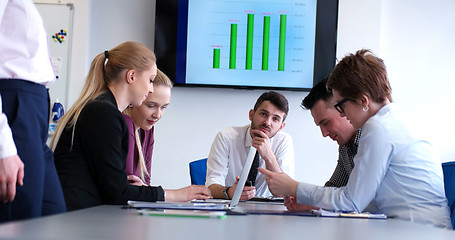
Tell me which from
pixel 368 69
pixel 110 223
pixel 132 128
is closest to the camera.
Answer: pixel 110 223

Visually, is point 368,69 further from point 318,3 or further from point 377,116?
point 318,3

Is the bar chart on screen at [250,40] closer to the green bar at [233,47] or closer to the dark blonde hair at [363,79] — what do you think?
the green bar at [233,47]

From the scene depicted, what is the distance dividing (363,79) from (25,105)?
4.00 ft

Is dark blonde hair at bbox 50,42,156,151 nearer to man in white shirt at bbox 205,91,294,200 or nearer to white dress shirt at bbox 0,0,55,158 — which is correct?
white dress shirt at bbox 0,0,55,158

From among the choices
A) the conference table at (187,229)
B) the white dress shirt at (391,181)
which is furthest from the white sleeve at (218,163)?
the conference table at (187,229)

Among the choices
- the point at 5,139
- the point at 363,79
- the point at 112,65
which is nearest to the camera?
the point at 5,139

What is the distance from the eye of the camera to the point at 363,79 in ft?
6.64

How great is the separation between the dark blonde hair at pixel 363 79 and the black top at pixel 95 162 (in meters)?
0.87

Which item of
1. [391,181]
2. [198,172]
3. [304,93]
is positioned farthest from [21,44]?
[304,93]

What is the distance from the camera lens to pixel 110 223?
1.03 meters

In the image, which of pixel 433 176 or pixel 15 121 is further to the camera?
pixel 433 176

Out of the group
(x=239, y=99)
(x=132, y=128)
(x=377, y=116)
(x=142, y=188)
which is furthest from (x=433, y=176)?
(x=239, y=99)

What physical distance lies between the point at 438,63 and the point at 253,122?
1.90 metres

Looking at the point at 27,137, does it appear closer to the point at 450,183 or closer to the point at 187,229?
the point at 187,229
